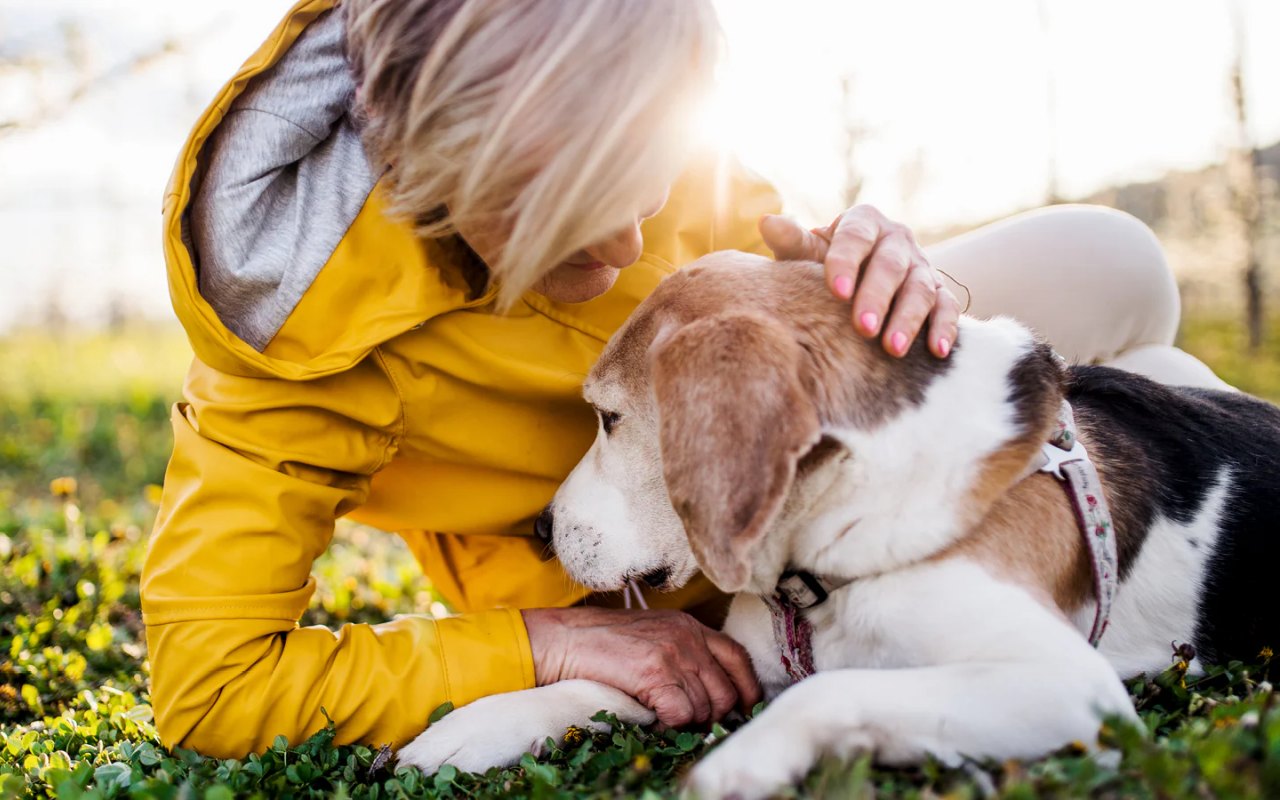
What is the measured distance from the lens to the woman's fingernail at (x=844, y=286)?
2488 mm

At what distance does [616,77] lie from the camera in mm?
2357

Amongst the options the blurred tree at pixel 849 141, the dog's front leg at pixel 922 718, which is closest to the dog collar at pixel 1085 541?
the dog's front leg at pixel 922 718

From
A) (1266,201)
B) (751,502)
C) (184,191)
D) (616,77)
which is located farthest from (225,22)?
(1266,201)

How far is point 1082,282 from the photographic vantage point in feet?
12.0

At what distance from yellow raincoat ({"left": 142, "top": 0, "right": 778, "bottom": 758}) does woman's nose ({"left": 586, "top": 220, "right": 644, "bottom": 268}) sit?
1.38 feet

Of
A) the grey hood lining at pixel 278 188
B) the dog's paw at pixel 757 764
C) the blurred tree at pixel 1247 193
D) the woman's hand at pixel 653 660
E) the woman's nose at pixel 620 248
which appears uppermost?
the grey hood lining at pixel 278 188

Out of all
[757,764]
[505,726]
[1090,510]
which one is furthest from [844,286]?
[505,726]

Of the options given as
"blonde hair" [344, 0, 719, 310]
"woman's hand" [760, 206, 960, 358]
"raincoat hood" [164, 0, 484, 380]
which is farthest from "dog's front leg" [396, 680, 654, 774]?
"woman's hand" [760, 206, 960, 358]

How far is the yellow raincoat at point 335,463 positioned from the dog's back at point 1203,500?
59.3 inches

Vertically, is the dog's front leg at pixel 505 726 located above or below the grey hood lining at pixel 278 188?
below

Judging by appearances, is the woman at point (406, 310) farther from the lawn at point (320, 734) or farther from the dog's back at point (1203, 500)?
the dog's back at point (1203, 500)

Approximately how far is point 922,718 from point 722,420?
70cm

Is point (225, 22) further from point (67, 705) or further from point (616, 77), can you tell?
point (616, 77)

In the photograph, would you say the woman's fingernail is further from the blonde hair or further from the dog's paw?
the dog's paw
